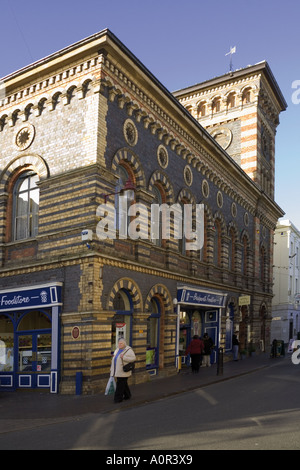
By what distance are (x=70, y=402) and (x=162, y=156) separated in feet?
33.7

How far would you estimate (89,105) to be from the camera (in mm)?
15023

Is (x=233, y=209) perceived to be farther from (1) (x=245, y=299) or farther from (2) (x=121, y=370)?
(2) (x=121, y=370)

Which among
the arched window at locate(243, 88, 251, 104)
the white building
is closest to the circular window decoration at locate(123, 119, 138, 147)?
the arched window at locate(243, 88, 251, 104)

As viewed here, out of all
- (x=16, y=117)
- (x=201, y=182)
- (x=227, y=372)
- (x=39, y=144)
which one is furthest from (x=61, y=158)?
(x=227, y=372)

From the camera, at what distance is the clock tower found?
3158 cm

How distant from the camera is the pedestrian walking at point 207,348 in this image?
21.8m

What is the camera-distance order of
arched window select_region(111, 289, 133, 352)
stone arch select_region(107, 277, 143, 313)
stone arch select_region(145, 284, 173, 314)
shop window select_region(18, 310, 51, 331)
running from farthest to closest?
stone arch select_region(145, 284, 173, 314) < arched window select_region(111, 289, 133, 352) < shop window select_region(18, 310, 51, 331) < stone arch select_region(107, 277, 143, 313)

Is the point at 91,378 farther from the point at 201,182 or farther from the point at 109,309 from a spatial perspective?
the point at 201,182

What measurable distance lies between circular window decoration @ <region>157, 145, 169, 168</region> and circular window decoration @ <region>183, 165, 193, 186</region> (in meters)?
1.89

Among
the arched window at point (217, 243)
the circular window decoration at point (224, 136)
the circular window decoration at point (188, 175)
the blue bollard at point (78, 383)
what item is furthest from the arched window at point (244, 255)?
the blue bollard at point (78, 383)

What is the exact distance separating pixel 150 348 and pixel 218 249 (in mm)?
8859

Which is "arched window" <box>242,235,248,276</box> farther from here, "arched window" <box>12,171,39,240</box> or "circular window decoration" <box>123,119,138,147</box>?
"arched window" <box>12,171,39,240</box>

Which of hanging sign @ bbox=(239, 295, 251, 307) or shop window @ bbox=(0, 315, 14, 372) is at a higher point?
hanging sign @ bbox=(239, 295, 251, 307)

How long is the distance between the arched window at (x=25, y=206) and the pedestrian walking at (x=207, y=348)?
1017 cm
